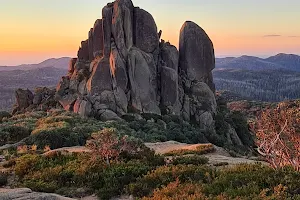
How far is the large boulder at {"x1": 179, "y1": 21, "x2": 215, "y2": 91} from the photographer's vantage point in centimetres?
5450

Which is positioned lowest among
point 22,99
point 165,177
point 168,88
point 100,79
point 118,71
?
point 22,99

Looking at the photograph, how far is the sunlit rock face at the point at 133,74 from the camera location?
44.6 metres

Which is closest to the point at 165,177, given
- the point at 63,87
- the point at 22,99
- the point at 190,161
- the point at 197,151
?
the point at 190,161

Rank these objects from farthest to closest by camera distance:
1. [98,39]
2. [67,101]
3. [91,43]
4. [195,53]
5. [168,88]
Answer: [195,53] → [91,43] → [98,39] → [168,88] → [67,101]

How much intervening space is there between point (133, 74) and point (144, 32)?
24.9ft

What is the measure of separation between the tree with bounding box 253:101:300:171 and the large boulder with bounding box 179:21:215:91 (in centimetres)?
4133

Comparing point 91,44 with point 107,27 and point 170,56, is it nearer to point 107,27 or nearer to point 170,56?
point 107,27

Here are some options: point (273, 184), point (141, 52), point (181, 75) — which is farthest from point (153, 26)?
point (273, 184)

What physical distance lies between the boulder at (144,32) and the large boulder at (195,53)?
22.0 ft

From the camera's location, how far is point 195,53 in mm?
55312

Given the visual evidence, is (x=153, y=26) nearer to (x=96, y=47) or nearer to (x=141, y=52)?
(x=141, y=52)

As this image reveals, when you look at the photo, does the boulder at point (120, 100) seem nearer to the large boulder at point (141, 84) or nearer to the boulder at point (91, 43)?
the large boulder at point (141, 84)

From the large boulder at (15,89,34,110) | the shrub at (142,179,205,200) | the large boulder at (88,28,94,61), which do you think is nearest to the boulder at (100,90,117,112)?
the large boulder at (88,28,94,61)

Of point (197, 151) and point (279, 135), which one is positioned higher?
point (279, 135)
